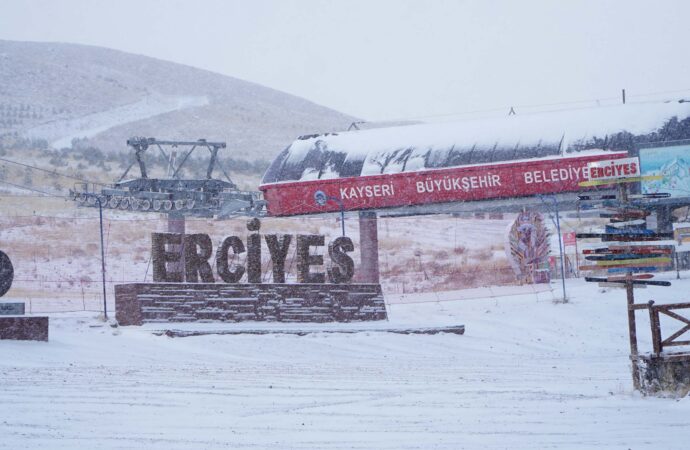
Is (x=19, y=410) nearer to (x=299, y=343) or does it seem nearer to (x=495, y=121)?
(x=299, y=343)

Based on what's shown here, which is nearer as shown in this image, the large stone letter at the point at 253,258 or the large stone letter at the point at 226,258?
the large stone letter at the point at 226,258

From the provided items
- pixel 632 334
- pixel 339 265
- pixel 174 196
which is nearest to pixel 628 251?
pixel 632 334

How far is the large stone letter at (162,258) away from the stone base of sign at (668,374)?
13.7m

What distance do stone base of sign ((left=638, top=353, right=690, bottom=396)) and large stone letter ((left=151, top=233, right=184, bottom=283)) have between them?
44.8 ft

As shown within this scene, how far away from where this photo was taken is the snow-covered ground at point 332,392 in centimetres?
1238

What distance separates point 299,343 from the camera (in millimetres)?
24500

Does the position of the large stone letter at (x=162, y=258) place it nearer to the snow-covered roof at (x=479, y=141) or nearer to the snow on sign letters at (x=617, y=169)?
the snow on sign letters at (x=617, y=169)

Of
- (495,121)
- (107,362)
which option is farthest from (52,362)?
(495,121)

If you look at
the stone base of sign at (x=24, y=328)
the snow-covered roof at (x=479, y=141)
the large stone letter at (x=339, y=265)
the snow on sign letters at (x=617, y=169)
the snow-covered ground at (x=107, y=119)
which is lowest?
the stone base of sign at (x=24, y=328)

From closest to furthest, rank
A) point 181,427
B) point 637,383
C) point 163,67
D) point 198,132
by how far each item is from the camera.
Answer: point 181,427, point 637,383, point 198,132, point 163,67

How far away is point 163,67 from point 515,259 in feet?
412

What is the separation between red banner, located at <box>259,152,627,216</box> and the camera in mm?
36594

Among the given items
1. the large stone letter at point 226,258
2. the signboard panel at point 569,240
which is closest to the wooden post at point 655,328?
the large stone letter at point 226,258

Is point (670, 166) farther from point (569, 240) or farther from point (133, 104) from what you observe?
point (133, 104)
